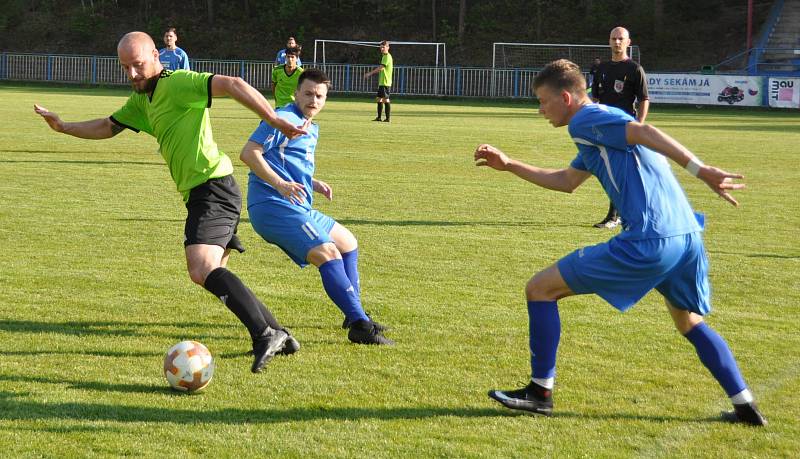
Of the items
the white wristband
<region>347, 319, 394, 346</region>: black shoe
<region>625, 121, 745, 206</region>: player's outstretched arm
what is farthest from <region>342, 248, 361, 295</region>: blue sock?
the white wristband

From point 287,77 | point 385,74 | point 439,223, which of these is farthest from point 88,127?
point 385,74

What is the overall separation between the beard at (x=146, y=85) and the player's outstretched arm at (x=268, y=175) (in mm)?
638

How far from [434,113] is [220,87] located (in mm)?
25744

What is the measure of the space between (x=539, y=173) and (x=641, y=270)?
35.0 inches

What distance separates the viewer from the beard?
5.55 meters

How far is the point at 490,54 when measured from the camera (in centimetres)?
4631

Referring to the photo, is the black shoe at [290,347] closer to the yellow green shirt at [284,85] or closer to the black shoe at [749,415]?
the black shoe at [749,415]

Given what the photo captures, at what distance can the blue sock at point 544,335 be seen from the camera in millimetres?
4770

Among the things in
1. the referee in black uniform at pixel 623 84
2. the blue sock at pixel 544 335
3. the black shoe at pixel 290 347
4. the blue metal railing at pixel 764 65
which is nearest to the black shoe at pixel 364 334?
the black shoe at pixel 290 347

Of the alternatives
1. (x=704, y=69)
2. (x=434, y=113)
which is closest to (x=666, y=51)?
(x=704, y=69)

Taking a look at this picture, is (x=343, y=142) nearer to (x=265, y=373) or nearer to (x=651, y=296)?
(x=651, y=296)

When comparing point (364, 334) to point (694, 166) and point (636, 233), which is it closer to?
point (636, 233)

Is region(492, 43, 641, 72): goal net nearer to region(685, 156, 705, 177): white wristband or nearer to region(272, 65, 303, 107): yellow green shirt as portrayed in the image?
region(272, 65, 303, 107): yellow green shirt

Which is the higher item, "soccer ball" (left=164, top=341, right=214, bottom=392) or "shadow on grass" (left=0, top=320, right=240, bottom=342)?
"soccer ball" (left=164, top=341, right=214, bottom=392)
